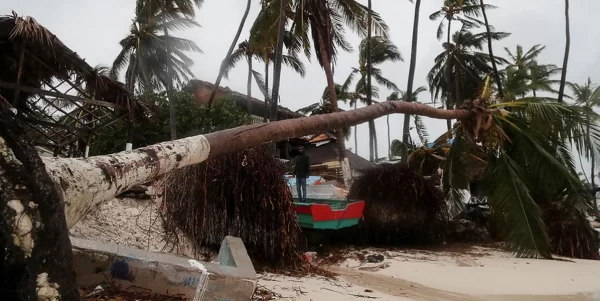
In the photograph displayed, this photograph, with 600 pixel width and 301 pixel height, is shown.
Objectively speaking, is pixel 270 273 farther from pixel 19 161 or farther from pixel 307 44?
pixel 307 44

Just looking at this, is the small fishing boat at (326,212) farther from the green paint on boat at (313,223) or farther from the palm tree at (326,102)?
the palm tree at (326,102)

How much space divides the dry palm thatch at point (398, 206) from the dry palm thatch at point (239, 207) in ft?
17.2

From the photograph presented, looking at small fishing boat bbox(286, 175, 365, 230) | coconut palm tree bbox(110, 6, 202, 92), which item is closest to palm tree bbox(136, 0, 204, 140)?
coconut palm tree bbox(110, 6, 202, 92)

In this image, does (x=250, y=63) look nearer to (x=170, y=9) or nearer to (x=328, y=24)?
(x=170, y=9)

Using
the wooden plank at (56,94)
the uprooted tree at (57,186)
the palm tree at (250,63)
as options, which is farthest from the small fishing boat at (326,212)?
the palm tree at (250,63)

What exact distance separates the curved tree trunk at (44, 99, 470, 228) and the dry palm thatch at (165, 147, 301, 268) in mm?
1114

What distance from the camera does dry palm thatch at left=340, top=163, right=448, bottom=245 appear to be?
1112 centimetres

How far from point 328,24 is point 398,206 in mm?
6237

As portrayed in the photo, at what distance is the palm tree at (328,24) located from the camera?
13.4 metres

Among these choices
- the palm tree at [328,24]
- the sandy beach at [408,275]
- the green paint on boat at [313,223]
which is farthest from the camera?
the palm tree at [328,24]

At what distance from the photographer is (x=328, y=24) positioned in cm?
1347

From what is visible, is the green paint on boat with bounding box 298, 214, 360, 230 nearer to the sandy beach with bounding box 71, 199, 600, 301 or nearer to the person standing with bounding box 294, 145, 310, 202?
the sandy beach with bounding box 71, 199, 600, 301

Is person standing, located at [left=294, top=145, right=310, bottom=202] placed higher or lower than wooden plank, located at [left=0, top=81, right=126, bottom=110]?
lower

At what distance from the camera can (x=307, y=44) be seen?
14922 mm
